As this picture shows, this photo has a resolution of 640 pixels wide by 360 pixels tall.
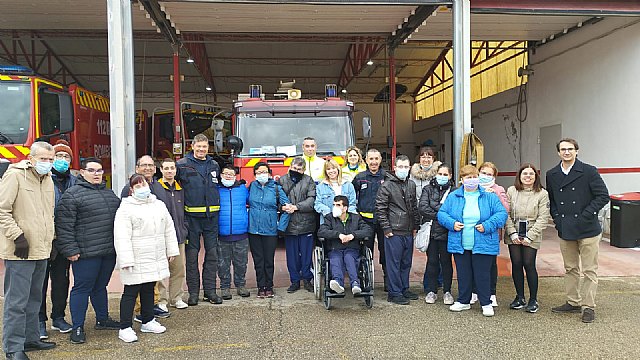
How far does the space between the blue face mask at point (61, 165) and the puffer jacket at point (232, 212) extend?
1.61 m

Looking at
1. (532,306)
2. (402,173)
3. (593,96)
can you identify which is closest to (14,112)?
(402,173)

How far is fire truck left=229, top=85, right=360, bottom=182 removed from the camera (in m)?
8.20

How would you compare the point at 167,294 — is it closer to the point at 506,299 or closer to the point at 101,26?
the point at 506,299

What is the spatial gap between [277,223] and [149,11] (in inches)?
236

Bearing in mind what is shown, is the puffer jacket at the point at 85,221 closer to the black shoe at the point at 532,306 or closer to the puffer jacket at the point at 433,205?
the puffer jacket at the point at 433,205

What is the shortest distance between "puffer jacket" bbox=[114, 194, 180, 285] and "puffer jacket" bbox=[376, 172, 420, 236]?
236 cm

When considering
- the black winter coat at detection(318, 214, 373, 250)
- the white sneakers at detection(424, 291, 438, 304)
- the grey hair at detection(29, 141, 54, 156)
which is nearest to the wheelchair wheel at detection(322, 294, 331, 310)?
the black winter coat at detection(318, 214, 373, 250)

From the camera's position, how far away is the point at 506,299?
589 cm

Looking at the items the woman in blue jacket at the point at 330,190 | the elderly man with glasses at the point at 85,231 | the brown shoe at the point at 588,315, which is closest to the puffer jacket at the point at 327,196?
the woman in blue jacket at the point at 330,190

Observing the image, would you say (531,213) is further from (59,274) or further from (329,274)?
(59,274)

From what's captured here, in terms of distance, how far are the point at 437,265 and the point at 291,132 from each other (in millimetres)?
3609

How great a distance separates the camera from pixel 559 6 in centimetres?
870

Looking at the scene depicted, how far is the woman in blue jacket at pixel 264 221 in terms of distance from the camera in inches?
231

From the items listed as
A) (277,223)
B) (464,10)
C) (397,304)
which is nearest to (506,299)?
(397,304)
